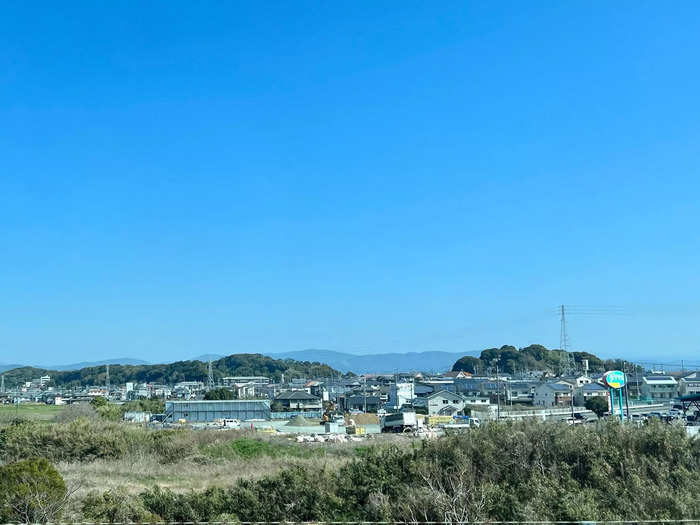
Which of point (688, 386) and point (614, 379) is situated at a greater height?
point (614, 379)

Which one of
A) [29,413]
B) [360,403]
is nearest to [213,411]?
[29,413]

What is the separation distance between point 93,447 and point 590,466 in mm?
16724

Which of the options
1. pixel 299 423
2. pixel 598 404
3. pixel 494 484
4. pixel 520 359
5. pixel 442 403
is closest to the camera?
pixel 494 484

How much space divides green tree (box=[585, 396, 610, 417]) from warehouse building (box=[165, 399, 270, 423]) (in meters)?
22.5

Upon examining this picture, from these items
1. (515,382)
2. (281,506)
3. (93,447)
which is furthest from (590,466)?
(515,382)

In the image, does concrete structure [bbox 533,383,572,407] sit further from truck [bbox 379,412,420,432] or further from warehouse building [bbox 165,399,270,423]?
warehouse building [bbox 165,399,270,423]

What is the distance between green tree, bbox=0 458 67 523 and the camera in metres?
9.92

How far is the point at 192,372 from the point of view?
122 meters

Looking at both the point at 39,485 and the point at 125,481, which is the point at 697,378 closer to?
the point at 125,481

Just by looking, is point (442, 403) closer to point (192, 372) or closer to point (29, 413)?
point (29, 413)

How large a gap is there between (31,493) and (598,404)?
4320 centimetres

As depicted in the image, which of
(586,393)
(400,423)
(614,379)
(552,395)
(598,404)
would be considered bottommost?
(400,423)

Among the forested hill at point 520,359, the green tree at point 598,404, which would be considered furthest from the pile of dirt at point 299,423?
the forested hill at point 520,359

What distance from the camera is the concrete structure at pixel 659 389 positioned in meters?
58.3
